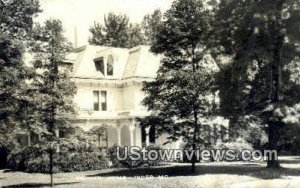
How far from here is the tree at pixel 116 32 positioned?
6544 cm

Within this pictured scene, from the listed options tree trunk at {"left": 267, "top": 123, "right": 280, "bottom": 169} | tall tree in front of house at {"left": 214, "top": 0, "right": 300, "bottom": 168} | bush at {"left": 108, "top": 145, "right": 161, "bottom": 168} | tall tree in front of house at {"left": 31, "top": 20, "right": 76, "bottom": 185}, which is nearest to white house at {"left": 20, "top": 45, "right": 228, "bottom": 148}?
bush at {"left": 108, "top": 145, "right": 161, "bottom": 168}

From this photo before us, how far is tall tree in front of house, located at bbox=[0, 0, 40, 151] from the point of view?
2544cm

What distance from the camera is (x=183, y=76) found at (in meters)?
23.6

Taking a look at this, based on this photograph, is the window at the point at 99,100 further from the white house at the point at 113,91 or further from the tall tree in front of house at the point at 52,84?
the tall tree in front of house at the point at 52,84

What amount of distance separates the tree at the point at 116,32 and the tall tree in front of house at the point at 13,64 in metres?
33.0

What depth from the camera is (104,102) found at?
36.9 metres

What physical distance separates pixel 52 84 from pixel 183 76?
7.22m

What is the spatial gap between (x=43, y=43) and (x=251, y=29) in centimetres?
1167

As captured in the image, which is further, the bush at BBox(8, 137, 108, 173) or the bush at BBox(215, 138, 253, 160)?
the bush at BBox(215, 138, 253, 160)

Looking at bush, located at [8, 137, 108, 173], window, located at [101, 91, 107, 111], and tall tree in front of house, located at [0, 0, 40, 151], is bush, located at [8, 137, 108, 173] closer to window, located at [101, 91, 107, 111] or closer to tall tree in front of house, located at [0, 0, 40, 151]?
tall tree in front of house, located at [0, 0, 40, 151]

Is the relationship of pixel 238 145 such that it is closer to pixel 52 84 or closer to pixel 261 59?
pixel 261 59

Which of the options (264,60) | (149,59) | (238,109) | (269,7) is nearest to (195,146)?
(238,109)

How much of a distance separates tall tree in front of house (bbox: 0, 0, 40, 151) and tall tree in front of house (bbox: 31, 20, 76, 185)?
2.68 feet

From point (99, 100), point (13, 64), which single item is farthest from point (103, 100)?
point (13, 64)
